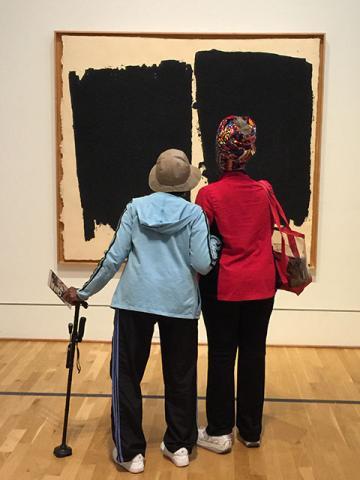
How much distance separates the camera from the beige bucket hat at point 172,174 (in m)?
2.60

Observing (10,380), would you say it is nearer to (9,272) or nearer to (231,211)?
(9,272)

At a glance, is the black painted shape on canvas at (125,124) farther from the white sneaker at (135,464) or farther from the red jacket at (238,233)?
the white sneaker at (135,464)

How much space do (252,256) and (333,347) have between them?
6.81 feet

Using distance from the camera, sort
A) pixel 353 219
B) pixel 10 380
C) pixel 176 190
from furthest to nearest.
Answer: pixel 353 219
pixel 10 380
pixel 176 190

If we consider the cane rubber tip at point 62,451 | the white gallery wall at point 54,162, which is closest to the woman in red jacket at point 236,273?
the cane rubber tip at point 62,451

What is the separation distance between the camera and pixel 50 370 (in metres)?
3.95

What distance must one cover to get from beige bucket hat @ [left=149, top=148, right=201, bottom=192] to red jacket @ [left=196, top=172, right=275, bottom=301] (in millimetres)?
124

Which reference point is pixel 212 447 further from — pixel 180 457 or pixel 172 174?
pixel 172 174

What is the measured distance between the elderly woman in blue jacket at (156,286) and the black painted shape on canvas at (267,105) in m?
1.73

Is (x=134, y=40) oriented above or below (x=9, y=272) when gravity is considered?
above

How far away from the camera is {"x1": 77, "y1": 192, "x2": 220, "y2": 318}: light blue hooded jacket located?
102 inches

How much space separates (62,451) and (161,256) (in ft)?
3.20

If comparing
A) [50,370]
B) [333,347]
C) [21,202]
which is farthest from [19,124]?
[333,347]

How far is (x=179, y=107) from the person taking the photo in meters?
4.33
